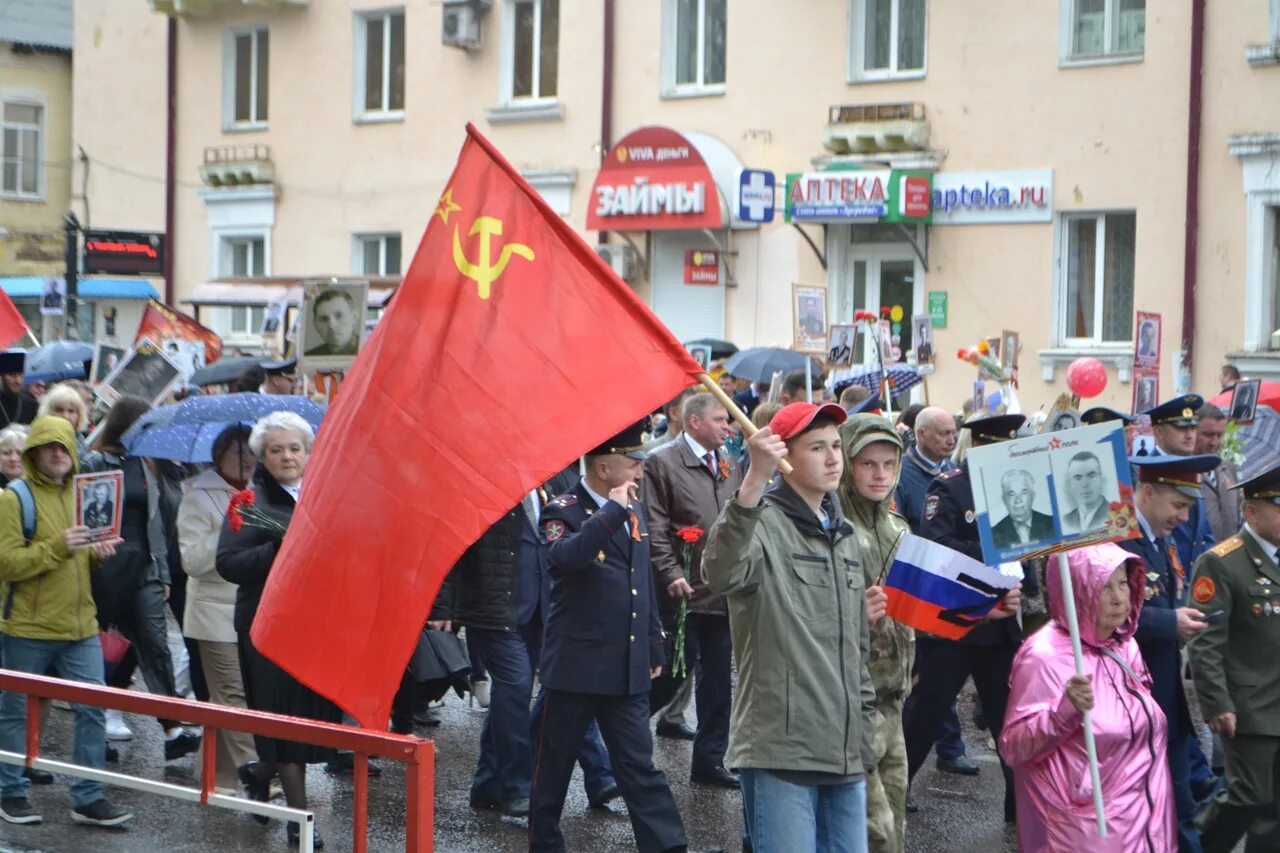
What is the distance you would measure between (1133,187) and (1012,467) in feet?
49.4

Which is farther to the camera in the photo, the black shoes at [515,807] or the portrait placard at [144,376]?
the portrait placard at [144,376]

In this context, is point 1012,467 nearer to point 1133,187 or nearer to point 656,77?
point 1133,187

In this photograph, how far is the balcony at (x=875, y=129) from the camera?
21078 mm

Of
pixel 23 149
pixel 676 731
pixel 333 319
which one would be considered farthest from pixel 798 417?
pixel 23 149

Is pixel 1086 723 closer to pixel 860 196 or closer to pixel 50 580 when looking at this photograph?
pixel 50 580

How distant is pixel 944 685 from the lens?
801 centimetres

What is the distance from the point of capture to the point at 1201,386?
19.5 metres

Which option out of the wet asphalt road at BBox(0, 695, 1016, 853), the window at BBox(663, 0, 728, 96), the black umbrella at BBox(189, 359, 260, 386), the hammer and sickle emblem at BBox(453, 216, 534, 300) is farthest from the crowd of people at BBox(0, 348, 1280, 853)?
the window at BBox(663, 0, 728, 96)

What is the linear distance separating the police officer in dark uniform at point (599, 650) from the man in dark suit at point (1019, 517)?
1732 millimetres

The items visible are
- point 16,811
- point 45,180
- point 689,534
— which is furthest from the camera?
point 45,180

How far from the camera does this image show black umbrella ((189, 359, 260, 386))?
579 inches

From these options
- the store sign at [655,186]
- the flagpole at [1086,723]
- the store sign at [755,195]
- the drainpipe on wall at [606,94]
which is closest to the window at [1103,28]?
the store sign at [755,195]

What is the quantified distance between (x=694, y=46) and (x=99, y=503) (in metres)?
A: 16.9

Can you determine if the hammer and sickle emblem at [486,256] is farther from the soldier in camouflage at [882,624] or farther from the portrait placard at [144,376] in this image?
the portrait placard at [144,376]
